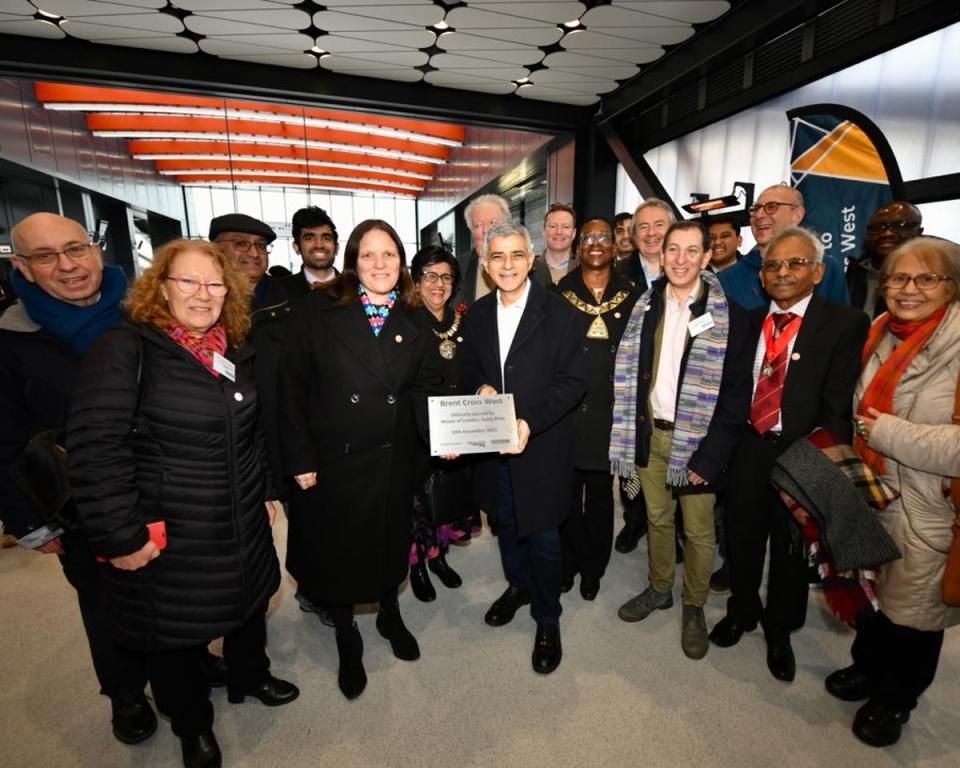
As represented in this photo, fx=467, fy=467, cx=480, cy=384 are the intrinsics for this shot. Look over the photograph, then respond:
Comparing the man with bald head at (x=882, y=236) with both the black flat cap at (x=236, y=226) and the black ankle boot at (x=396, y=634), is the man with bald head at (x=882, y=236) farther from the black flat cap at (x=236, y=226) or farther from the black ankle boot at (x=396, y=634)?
the black flat cap at (x=236, y=226)

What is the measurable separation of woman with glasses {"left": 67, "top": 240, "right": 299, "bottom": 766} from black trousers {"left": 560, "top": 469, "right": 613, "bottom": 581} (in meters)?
1.82

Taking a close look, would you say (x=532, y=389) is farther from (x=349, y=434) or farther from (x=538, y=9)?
(x=538, y=9)

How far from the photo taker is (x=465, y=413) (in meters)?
1.97

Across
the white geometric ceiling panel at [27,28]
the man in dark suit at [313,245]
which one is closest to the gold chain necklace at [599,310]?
the man in dark suit at [313,245]

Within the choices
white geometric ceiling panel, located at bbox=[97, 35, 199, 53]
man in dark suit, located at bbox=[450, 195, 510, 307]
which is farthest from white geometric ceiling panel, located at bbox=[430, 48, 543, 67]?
man in dark suit, located at bbox=[450, 195, 510, 307]

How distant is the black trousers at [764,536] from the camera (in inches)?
86.2

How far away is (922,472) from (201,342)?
2638 mm

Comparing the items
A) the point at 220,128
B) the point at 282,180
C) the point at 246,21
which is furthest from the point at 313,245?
the point at 282,180

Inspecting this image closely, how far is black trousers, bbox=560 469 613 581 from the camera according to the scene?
2.82 meters

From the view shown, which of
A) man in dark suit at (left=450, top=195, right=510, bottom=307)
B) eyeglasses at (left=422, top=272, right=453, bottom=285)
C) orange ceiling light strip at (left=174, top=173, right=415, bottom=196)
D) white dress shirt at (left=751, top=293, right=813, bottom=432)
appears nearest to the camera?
white dress shirt at (left=751, top=293, right=813, bottom=432)

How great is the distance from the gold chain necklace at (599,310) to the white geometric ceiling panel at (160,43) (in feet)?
20.2

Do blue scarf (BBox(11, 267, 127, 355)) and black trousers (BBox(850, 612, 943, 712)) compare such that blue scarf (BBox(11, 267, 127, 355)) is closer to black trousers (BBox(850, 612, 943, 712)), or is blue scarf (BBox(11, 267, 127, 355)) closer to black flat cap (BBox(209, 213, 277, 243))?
black flat cap (BBox(209, 213, 277, 243))

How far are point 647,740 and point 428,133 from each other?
12.1 meters

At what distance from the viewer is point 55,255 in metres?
1.69
